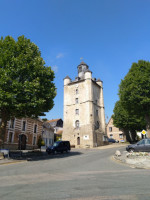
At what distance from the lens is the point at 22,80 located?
53.8ft

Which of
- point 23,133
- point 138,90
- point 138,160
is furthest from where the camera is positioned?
point 23,133

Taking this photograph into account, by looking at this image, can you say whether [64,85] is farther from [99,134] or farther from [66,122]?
[99,134]

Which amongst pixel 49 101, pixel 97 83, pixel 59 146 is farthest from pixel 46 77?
pixel 97 83

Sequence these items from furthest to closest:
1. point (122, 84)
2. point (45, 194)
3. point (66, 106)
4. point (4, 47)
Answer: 1. point (66, 106)
2. point (122, 84)
3. point (4, 47)
4. point (45, 194)

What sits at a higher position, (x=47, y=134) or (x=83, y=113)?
(x=83, y=113)

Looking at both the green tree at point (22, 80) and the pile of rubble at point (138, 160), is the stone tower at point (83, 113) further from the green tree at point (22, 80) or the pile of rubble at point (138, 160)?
the pile of rubble at point (138, 160)

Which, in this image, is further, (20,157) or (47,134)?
(47,134)

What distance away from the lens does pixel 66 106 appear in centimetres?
4803

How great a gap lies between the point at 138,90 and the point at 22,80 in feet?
55.5

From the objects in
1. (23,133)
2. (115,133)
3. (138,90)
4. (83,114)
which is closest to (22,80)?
(138,90)

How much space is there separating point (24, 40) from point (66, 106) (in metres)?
32.0

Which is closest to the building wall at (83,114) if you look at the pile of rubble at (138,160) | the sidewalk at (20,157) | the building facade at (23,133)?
the building facade at (23,133)

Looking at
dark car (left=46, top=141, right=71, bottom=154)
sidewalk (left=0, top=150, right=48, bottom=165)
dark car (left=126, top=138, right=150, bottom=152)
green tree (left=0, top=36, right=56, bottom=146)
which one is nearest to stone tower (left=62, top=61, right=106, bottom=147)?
dark car (left=46, top=141, right=71, bottom=154)

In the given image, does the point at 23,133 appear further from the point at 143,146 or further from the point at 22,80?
the point at 143,146
